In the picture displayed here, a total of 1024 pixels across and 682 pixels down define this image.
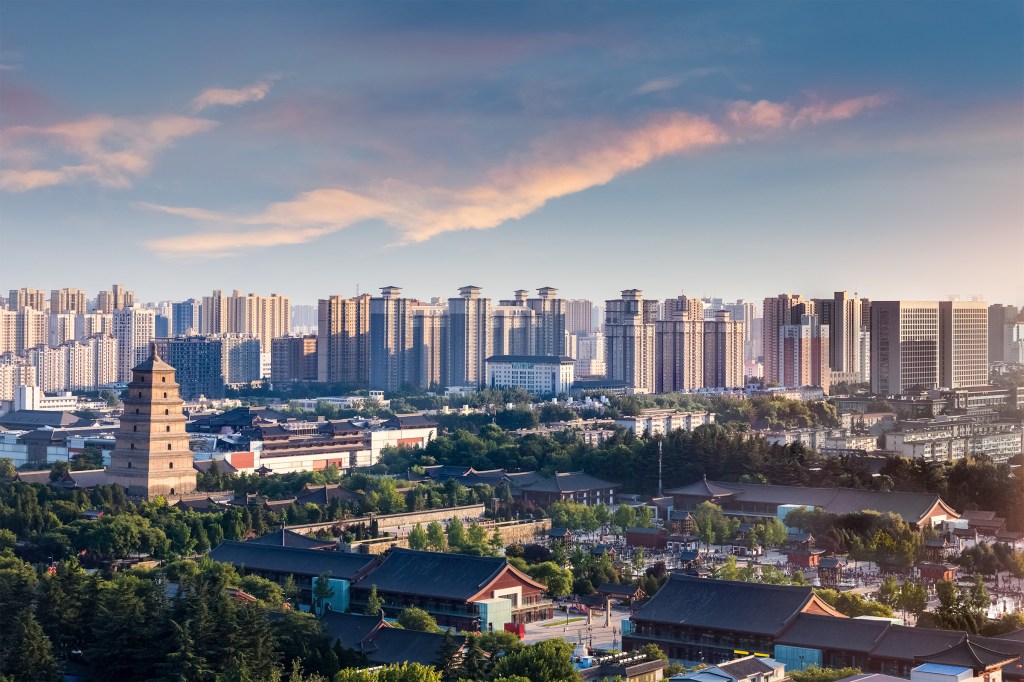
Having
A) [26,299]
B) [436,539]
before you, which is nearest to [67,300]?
[26,299]

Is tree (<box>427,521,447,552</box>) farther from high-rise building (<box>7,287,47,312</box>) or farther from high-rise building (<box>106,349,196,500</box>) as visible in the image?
high-rise building (<box>7,287,47,312</box>)

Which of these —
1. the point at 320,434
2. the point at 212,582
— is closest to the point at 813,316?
the point at 320,434

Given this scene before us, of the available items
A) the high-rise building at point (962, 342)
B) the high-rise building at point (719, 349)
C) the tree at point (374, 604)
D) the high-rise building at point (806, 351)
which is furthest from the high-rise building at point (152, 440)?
the high-rise building at point (719, 349)

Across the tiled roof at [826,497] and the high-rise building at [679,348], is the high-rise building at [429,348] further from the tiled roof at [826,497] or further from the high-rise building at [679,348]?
the tiled roof at [826,497]

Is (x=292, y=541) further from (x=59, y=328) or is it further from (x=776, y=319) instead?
(x=59, y=328)

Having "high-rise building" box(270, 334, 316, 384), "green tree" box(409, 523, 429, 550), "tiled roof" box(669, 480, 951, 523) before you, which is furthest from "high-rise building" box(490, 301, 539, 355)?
"green tree" box(409, 523, 429, 550)
